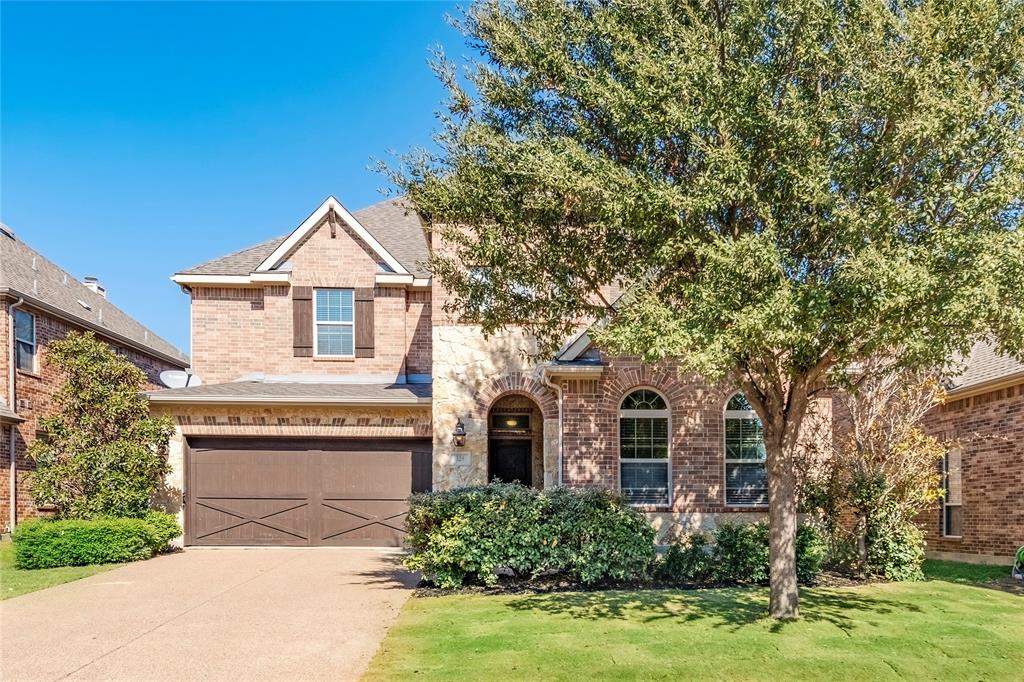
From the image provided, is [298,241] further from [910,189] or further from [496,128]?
[910,189]

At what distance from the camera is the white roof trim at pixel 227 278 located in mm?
16094

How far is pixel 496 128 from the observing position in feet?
27.0

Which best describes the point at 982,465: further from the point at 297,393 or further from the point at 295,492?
the point at 295,492

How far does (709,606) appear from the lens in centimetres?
858

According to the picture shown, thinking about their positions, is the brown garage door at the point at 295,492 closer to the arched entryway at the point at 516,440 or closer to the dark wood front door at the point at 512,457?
the dark wood front door at the point at 512,457

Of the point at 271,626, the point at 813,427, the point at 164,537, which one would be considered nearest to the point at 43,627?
the point at 271,626

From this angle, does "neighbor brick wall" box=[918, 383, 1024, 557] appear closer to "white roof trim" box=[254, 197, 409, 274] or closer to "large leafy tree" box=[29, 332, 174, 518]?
"white roof trim" box=[254, 197, 409, 274]

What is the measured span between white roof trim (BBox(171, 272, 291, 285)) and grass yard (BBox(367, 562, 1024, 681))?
9.29 metres

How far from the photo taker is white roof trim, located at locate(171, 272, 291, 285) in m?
16.1

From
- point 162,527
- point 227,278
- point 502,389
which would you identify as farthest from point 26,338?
point 502,389

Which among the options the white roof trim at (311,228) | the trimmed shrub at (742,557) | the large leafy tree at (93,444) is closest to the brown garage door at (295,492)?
the large leafy tree at (93,444)

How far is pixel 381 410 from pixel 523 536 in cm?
581

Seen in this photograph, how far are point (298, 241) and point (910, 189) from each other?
42.2 ft

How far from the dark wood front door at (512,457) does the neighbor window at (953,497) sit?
7.87 m
